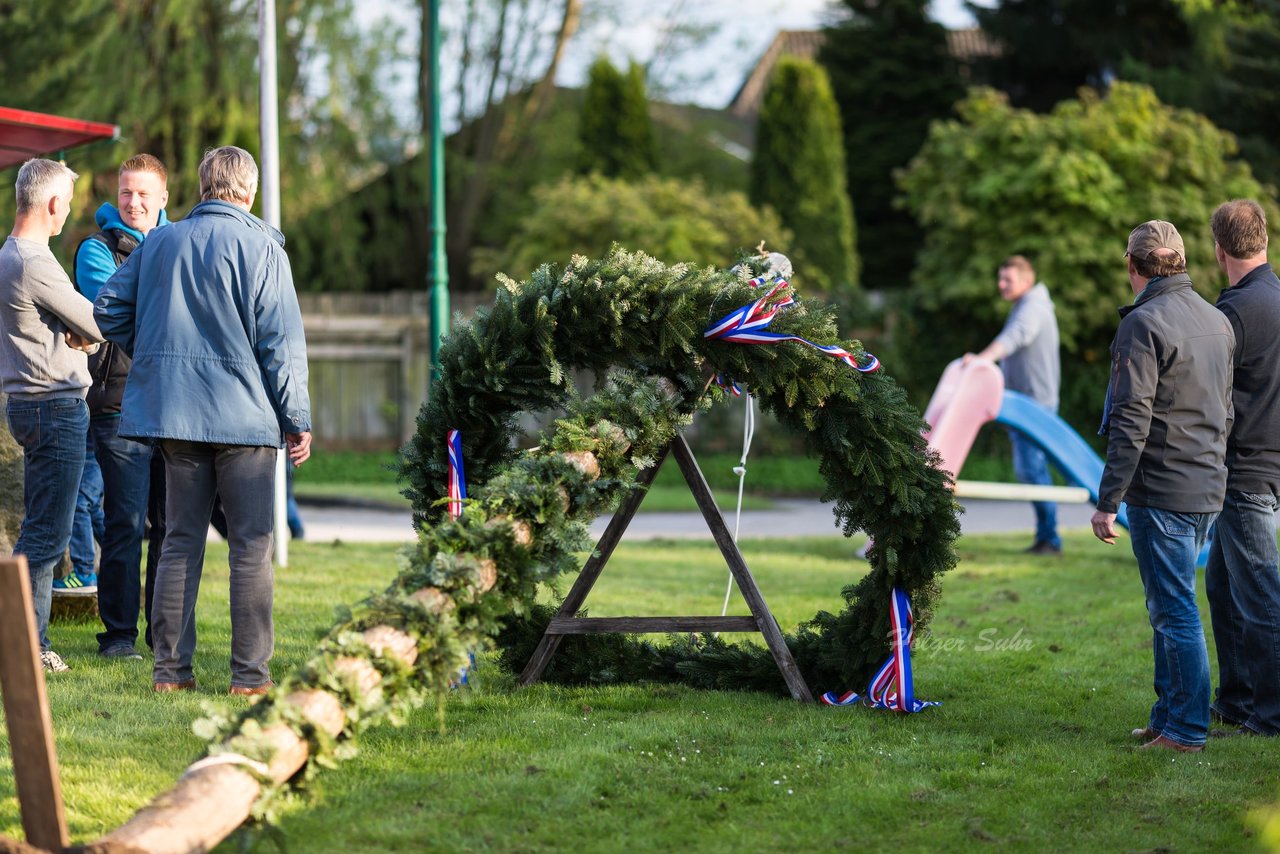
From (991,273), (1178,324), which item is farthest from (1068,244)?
(1178,324)

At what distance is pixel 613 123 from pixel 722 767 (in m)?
19.7

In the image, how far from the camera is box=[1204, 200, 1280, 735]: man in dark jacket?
16.6 ft

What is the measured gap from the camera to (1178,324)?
15.5 feet

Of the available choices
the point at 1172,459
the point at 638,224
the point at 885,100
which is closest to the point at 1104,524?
the point at 1172,459

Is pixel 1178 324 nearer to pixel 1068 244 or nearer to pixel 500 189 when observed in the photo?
pixel 1068 244

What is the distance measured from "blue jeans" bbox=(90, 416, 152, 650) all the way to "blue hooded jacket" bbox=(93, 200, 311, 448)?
36.0 inches

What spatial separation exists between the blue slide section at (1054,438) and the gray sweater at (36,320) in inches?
266

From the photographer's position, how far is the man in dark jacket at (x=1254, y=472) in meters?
5.05

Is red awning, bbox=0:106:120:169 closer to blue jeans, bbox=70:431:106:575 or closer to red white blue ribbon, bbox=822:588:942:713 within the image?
blue jeans, bbox=70:431:106:575

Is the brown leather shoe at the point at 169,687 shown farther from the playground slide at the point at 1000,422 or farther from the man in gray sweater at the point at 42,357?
the playground slide at the point at 1000,422

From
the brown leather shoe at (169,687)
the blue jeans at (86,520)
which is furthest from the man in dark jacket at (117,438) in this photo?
the blue jeans at (86,520)

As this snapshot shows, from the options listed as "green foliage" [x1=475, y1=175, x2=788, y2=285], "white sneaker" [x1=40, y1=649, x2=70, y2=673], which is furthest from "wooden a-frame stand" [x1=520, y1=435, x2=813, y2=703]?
"green foliage" [x1=475, y1=175, x2=788, y2=285]

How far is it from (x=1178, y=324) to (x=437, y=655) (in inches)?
115

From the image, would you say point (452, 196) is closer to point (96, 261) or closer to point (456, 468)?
point (96, 261)
